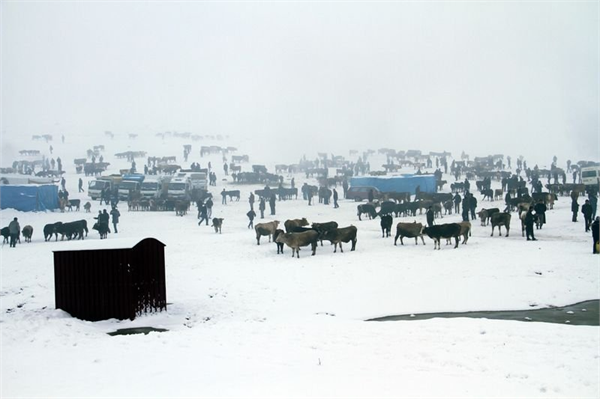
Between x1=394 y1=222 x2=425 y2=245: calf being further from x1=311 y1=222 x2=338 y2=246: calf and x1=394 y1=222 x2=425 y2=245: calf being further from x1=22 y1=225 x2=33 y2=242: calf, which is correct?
x1=22 y1=225 x2=33 y2=242: calf

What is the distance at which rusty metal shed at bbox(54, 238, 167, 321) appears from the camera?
14016 millimetres

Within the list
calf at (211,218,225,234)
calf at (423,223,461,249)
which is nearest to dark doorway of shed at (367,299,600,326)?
calf at (423,223,461,249)

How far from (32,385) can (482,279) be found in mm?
13035

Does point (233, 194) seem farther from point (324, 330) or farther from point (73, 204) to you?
point (324, 330)

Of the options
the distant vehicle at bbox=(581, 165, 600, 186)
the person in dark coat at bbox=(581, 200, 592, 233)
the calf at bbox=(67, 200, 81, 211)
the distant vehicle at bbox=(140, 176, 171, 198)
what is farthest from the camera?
the distant vehicle at bbox=(140, 176, 171, 198)

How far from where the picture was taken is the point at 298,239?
23.6m

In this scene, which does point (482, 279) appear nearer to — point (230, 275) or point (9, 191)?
point (230, 275)

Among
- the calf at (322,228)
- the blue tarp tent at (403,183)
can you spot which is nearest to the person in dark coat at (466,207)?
the calf at (322,228)

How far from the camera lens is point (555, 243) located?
23234 millimetres

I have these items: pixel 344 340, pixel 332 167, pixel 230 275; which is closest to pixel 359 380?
pixel 344 340

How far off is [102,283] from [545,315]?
11.0 meters

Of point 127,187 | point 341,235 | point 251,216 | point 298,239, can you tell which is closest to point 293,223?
point 341,235

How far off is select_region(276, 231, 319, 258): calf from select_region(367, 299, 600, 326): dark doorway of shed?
30.9 ft

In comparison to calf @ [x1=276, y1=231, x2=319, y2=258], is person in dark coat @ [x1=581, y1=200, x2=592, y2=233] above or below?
above
